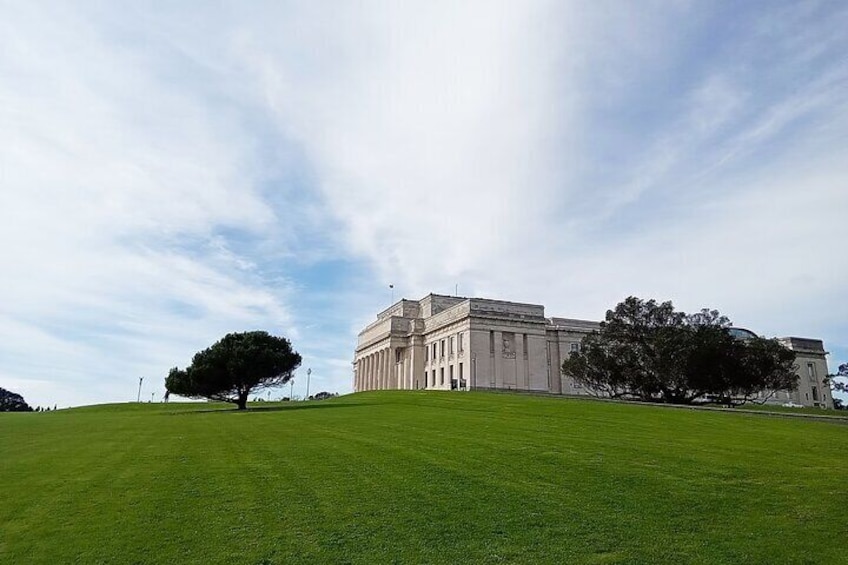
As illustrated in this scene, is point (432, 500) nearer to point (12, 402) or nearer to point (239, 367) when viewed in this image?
point (239, 367)

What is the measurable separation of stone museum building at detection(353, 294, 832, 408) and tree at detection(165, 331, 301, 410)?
2660 cm

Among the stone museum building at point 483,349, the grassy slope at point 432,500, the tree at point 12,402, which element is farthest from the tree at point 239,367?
the tree at point 12,402

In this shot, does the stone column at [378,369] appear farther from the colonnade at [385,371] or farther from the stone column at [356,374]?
the stone column at [356,374]

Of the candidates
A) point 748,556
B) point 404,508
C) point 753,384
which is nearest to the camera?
point 748,556

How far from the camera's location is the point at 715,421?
28688mm

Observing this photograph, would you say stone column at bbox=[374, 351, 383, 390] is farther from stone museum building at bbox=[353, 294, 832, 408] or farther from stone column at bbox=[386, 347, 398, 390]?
stone column at bbox=[386, 347, 398, 390]

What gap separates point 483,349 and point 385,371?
2563cm

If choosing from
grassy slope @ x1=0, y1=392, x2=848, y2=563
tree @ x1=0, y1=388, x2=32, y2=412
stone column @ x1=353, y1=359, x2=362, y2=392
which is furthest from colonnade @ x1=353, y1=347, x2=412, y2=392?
grassy slope @ x1=0, y1=392, x2=848, y2=563

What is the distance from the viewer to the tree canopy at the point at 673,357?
166 ft

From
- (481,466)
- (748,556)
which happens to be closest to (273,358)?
(481,466)


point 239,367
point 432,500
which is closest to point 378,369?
point 239,367

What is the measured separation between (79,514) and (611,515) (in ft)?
33.9

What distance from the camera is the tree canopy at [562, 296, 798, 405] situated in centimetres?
5066

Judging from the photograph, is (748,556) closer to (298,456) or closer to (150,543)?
(150,543)
